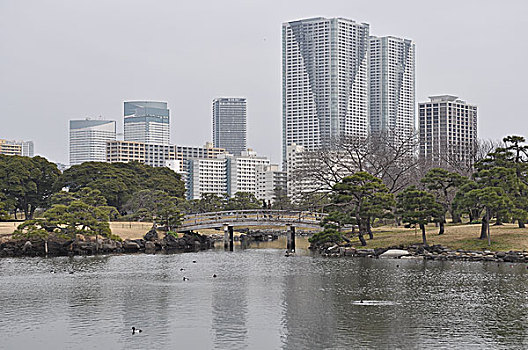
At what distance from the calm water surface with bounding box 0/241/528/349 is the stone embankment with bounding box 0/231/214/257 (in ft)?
24.3

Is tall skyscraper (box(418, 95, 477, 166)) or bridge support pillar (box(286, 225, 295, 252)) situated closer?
bridge support pillar (box(286, 225, 295, 252))

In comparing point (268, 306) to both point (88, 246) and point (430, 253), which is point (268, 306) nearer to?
point (430, 253)

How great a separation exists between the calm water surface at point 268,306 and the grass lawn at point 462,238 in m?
3.36

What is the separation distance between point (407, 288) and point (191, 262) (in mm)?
17626

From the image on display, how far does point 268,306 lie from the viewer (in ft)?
87.4

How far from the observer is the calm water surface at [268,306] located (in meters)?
20.8

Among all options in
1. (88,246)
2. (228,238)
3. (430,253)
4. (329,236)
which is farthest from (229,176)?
(430,253)

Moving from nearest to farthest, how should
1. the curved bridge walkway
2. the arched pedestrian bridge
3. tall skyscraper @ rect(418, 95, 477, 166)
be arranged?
1. the arched pedestrian bridge
2. the curved bridge walkway
3. tall skyscraper @ rect(418, 95, 477, 166)

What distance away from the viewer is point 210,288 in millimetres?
31531

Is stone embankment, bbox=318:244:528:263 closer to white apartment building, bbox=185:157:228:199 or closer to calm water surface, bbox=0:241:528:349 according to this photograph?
calm water surface, bbox=0:241:528:349

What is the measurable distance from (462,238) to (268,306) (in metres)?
21.2

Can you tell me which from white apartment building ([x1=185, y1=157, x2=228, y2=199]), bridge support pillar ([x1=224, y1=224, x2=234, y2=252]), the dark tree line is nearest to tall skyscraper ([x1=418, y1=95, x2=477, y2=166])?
white apartment building ([x1=185, y1=157, x2=228, y2=199])

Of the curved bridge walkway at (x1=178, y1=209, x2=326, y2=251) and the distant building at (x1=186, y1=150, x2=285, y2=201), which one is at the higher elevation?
the distant building at (x1=186, y1=150, x2=285, y2=201)

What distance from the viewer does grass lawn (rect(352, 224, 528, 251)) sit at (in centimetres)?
4122
